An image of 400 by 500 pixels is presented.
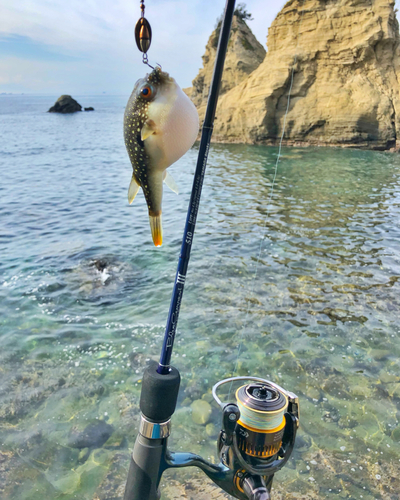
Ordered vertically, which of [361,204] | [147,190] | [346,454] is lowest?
[346,454]

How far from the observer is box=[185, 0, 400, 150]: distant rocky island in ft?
84.8

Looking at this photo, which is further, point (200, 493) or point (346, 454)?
point (346, 454)

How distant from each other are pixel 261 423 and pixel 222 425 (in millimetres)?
220

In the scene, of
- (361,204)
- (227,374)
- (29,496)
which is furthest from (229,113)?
(29,496)

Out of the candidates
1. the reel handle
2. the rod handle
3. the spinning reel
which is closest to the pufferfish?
the spinning reel

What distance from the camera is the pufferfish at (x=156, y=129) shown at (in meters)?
1.53

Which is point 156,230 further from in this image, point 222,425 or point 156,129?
A: point 222,425

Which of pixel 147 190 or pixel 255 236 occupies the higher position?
pixel 147 190

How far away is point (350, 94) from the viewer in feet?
86.9

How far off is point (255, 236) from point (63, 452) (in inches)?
282

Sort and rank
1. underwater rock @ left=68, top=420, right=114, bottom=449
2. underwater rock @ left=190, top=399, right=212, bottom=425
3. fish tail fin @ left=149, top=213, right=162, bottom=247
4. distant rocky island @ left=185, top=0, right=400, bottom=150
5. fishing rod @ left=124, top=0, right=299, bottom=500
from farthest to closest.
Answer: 1. distant rocky island @ left=185, top=0, right=400, bottom=150
2. underwater rock @ left=190, top=399, right=212, bottom=425
3. underwater rock @ left=68, top=420, right=114, bottom=449
4. fishing rod @ left=124, top=0, right=299, bottom=500
5. fish tail fin @ left=149, top=213, right=162, bottom=247

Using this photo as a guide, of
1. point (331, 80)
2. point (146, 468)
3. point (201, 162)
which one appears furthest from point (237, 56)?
point (146, 468)

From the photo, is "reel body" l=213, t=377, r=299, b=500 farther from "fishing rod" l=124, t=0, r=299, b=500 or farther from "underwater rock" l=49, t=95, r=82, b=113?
"underwater rock" l=49, t=95, r=82, b=113

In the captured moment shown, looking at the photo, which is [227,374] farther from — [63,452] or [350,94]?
[350,94]
